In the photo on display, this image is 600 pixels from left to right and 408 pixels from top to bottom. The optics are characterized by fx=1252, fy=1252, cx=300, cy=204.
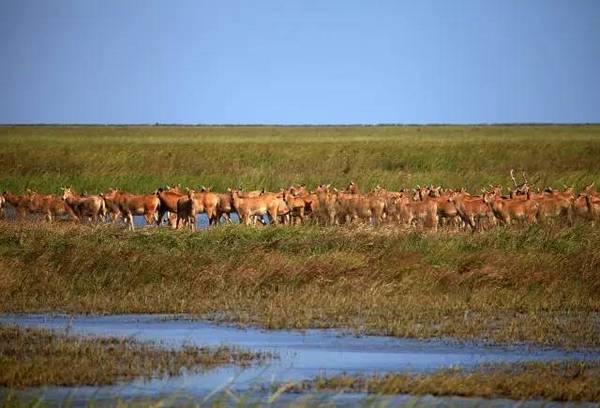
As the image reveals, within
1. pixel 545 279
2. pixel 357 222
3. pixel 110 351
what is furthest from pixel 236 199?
pixel 110 351

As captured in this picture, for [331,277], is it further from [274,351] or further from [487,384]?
[487,384]

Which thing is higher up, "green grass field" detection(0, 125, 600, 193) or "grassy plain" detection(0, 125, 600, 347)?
"green grass field" detection(0, 125, 600, 193)

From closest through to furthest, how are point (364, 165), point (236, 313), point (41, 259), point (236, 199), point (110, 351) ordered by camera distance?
point (110, 351)
point (236, 313)
point (41, 259)
point (236, 199)
point (364, 165)

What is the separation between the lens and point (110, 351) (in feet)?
50.3

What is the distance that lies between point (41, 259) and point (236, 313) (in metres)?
4.56

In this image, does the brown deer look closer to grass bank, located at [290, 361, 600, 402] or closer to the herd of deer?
the herd of deer

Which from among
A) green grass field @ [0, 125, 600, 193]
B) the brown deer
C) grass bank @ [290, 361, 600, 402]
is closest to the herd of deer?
the brown deer

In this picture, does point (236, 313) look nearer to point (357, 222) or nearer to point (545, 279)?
point (545, 279)

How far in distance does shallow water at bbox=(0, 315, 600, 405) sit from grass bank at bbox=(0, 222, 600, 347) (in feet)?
1.54

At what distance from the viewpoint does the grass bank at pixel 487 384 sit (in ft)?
43.5

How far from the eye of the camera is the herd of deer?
2844 cm

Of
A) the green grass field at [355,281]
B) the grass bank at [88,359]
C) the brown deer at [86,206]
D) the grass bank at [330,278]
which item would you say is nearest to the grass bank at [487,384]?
the green grass field at [355,281]

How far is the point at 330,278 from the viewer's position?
21.0 metres

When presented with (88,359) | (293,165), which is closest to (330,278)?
(88,359)
